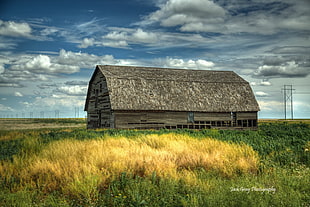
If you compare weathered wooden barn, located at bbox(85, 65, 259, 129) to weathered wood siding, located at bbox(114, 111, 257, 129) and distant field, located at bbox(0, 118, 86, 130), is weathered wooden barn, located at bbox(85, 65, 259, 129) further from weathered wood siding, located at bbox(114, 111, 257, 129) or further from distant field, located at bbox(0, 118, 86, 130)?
distant field, located at bbox(0, 118, 86, 130)

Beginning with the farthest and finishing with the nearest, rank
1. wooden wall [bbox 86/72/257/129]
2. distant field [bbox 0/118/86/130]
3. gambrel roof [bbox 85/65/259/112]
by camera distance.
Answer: distant field [bbox 0/118/86/130] < gambrel roof [bbox 85/65/259/112] < wooden wall [bbox 86/72/257/129]

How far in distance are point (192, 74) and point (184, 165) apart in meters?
23.9

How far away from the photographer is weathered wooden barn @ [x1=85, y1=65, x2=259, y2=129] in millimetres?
25359

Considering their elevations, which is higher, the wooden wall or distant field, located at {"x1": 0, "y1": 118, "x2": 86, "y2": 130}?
the wooden wall

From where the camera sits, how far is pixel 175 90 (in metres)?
28.0

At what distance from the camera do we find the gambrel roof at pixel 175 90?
25547mm

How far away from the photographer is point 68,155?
8859 millimetres

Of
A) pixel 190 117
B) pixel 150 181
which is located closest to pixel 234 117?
pixel 190 117

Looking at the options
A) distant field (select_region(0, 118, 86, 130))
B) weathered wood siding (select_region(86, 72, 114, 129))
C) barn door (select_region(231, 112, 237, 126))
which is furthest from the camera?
distant field (select_region(0, 118, 86, 130))

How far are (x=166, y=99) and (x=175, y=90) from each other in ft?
5.65

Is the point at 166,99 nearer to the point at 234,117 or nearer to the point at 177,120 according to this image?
the point at 177,120

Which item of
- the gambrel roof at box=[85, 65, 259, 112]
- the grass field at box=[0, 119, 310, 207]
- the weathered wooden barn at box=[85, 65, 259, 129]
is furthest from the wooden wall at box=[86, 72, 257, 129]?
the grass field at box=[0, 119, 310, 207]

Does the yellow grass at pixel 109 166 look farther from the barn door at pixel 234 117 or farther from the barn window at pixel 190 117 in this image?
the barn door at pixel 234 117

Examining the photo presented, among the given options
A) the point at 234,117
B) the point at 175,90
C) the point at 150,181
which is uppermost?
the point at 175,90
